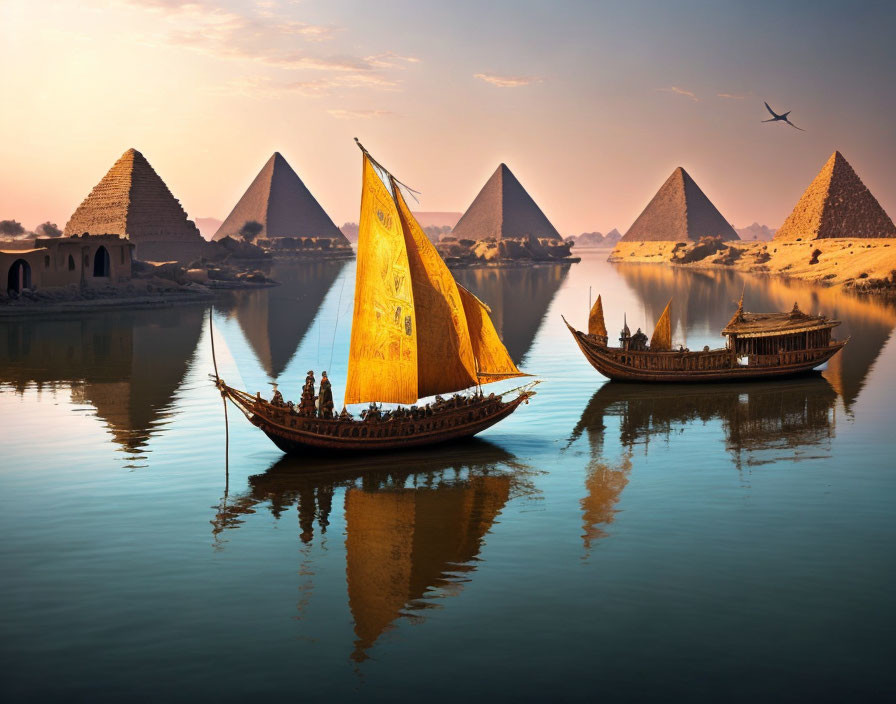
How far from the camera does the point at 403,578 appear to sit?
42.2ft

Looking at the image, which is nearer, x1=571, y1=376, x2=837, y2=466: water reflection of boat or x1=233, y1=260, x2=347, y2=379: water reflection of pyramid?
x1=571, y1=376, x2=837, y2=466: water reflection of boat

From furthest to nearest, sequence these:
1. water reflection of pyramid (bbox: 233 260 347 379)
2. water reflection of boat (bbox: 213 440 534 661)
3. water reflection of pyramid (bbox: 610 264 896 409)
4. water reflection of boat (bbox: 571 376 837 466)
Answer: water reflection of pyramid (bbox: 233 260 347 379) < water reflection of pyramid (bbox: 610 264 896 409) < water reflection of boat (bbox: 571 376 837 466) < water reflection of boat (bbox: 213 440 534 661)

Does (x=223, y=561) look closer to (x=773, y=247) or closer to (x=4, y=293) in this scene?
(x=4, y=293)

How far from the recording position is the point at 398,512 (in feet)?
52.1

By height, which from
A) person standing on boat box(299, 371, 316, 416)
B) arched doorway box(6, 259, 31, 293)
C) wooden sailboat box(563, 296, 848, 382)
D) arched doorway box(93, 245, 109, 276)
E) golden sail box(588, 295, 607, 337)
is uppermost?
arched doorway box(93, 245, 109, 276)

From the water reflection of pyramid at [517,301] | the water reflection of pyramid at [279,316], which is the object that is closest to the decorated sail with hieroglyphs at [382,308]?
the water reflection of pyramid at [279,316]

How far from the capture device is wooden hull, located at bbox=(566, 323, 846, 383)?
93.9 ft

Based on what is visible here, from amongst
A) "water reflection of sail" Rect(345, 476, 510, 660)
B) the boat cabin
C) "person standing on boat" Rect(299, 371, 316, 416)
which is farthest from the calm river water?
the boat cabin

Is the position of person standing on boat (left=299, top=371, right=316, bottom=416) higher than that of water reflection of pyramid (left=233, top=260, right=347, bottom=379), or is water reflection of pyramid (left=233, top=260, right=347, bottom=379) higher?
water reflection of pyramid (left=233, top=260, right=347, bottom=379)

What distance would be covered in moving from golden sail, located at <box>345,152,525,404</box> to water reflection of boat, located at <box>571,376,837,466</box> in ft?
12.7

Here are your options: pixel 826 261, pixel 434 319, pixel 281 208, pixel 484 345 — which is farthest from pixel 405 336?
pixel 281 208

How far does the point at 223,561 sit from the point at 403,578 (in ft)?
8.57

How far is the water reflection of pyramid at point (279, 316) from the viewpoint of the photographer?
37.8 metres

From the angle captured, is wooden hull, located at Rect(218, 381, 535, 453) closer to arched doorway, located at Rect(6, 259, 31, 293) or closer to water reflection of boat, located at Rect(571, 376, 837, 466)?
water reflection of boat, located at Rect(571, 376, 837, 466)
